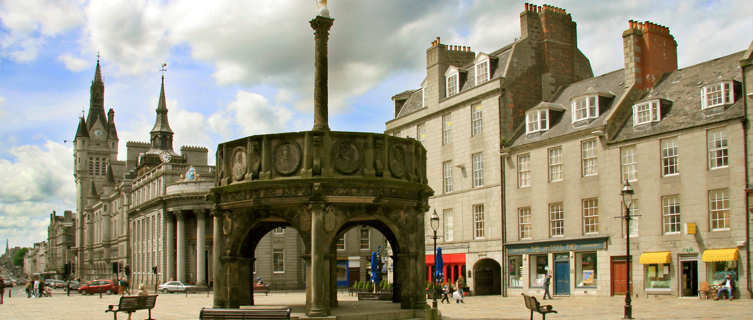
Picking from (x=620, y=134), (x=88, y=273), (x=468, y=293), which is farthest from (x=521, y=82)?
(x=88, y=273)

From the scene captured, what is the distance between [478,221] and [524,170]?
5.00 m

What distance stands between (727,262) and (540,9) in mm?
21185

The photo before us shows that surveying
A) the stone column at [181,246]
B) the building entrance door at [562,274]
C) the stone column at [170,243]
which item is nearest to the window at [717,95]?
the building entrance door at [562,274]

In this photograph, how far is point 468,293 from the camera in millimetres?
46031

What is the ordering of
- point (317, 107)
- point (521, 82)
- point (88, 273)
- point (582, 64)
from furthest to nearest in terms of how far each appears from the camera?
1. point (88, 273)
2. point (582, 64)
3. point (521, 82)
4. point (317, 107)

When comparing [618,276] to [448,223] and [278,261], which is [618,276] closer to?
[448,223]

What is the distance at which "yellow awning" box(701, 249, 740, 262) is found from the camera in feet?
106

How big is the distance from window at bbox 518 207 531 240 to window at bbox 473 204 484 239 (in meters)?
3.29

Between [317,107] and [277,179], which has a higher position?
[317,107]

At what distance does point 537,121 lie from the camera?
43656 millimetres

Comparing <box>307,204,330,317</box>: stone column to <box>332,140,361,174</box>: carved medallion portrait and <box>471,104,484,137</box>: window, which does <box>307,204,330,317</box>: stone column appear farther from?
<box>471,104,484,137</box>: window

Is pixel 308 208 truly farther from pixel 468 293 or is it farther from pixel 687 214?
pixel 468 293

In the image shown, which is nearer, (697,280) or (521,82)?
(697,280)

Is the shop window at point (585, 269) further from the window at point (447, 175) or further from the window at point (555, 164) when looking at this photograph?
the window at point (447, 175)
